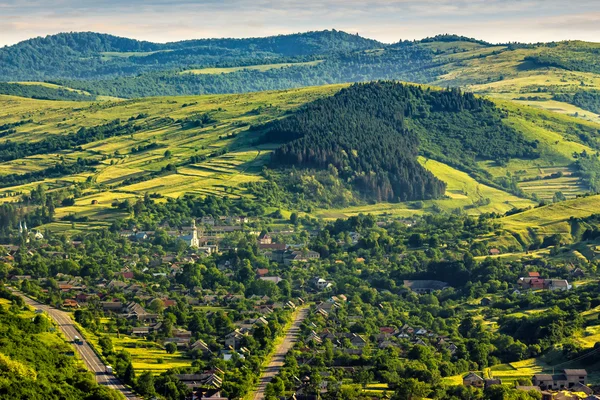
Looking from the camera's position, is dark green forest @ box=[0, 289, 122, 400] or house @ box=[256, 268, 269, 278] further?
house @ box=[256, 268, 269, 278]

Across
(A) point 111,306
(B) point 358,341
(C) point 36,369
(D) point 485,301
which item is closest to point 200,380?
(C) point 36,369

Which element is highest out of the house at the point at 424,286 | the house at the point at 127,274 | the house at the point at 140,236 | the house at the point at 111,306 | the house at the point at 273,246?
the house at the point at 111,306

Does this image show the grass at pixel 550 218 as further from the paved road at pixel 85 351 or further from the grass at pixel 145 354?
the grass at pixel 145 354

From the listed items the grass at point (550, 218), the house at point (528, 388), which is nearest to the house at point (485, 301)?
the grass at point (550, 218)

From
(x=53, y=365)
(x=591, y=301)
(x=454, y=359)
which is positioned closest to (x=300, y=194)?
(x=591, y=301)

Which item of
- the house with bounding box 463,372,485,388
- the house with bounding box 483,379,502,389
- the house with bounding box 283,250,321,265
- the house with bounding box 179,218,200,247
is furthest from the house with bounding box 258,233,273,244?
the house with bounding box 483,379,502,389

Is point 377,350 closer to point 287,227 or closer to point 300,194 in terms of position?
point 287,227

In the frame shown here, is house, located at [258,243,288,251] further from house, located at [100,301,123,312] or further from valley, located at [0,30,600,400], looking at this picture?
house, located at [100,301,123,312]
